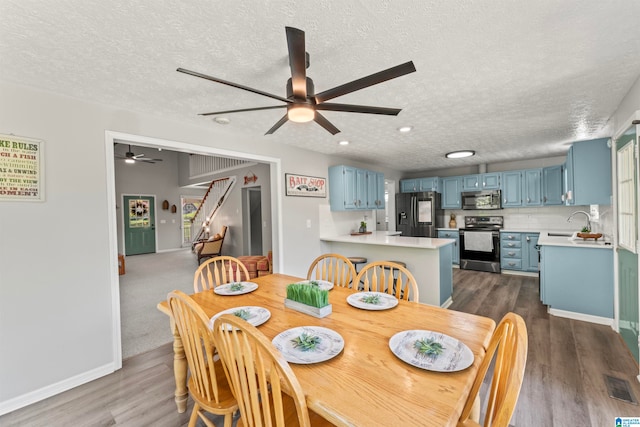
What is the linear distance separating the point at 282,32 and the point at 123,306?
14.0ft

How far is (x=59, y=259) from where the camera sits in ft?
6.89

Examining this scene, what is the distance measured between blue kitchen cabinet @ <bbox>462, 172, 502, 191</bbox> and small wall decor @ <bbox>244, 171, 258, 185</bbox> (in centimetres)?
469

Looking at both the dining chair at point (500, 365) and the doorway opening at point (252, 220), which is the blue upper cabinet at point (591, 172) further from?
the doorway opening at point (252, 220)

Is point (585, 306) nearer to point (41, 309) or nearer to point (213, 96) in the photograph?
point (213, 96)

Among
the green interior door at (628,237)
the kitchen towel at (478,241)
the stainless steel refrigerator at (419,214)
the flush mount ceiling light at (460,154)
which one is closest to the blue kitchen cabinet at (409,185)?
the stainless steel refrigerator at (419,214)

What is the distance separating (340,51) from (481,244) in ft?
17.1

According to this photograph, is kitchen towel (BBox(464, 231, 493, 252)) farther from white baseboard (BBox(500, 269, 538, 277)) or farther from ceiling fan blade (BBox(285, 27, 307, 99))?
ceiling fan blade (BBox(285, 27, 307, 99))

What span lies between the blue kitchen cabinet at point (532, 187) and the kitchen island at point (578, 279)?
2.16 meters

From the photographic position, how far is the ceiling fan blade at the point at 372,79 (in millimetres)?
1275

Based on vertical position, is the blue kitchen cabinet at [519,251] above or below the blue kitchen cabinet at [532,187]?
below

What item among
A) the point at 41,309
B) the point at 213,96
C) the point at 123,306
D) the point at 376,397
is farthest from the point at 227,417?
the point at 123,306

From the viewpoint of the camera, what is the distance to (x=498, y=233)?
527 centimetres

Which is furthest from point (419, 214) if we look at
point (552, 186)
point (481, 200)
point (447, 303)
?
point (447, 303)

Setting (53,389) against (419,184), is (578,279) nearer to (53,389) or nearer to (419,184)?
(419,184)
